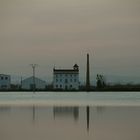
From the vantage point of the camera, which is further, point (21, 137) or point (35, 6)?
point (35, 6)

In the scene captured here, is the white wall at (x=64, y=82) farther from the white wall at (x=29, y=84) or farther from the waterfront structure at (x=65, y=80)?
the white wall at (x=29, y=84)

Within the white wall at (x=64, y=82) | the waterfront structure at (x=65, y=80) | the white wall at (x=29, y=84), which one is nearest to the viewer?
the waterfront structure at (x=65, y=80)

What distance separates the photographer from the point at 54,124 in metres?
6.75

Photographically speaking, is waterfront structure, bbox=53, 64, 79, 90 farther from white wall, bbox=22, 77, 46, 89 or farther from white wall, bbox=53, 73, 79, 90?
white wall, bbox=22, 77, 46, 89

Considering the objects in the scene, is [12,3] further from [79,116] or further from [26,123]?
[26,123]

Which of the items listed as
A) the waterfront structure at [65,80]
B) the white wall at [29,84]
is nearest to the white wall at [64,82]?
the waterfront structure at [65,80]

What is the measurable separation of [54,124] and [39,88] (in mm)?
34231

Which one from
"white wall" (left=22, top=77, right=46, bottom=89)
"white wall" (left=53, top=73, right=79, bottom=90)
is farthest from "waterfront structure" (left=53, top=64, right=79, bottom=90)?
"white wall" (left=22, top=77, right=46, bottom=89)

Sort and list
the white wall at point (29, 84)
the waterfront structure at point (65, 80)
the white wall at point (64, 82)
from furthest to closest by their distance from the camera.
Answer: the white wall at point (29, 84) → the white wall at point (64, 82) → the waterfront structure at point (65, 80)

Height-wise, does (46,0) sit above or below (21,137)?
above

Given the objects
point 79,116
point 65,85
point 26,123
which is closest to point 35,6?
point 79,116

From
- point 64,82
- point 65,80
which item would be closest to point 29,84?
point 65,80

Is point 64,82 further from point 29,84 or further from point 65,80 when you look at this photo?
point 29,84

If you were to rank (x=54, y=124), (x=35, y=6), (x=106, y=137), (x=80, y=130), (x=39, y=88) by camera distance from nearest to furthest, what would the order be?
(x=106, y=137) → (x=80, y=130) → (x=54, y=124) → (x=35, y=6) → (x=39, y=88)
